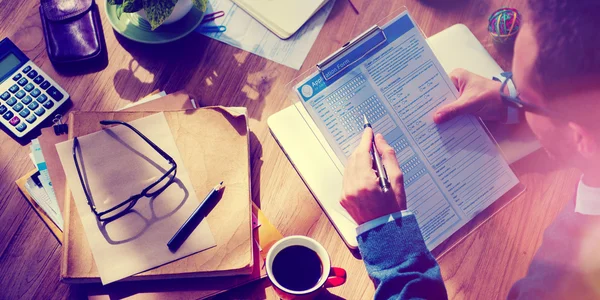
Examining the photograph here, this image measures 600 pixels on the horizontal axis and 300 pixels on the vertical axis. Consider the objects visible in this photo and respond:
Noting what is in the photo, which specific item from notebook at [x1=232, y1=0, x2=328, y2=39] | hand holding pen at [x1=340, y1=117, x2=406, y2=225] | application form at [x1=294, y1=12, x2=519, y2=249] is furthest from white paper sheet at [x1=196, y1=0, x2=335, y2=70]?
hand holding pen at [x1=340, y1=117, x2=406, y2=225]

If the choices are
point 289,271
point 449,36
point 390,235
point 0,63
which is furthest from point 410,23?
point 0,63

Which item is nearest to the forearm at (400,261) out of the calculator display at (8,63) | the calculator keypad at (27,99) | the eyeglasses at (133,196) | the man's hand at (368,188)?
the man's hand at (368,188)

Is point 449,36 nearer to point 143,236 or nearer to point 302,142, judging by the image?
point 302,142

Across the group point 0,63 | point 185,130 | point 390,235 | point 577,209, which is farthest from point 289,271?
point 0,63

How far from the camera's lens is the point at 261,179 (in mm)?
865

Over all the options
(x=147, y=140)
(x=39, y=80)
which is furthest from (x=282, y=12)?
(x=39, y=80)

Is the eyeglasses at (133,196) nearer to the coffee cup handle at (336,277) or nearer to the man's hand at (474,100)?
the coffee cup handle at (336,277)

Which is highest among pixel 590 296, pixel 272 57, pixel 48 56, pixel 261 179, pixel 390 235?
pixel 48 56

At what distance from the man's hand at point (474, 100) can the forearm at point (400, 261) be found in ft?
0.74

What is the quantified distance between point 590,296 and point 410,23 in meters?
0.58

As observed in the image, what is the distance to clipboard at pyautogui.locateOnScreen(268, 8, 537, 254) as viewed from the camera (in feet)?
2.71

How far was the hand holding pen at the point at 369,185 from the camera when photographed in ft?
2.56

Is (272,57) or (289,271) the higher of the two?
(272,57)

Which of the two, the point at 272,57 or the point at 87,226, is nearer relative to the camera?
the point at 87,226
